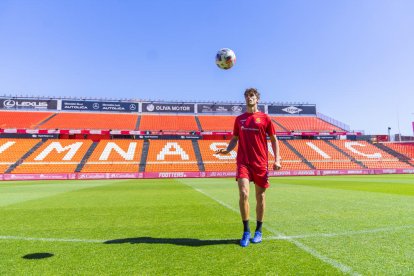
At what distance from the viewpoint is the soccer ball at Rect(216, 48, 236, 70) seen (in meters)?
6.88

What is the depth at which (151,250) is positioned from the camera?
13.6 feet

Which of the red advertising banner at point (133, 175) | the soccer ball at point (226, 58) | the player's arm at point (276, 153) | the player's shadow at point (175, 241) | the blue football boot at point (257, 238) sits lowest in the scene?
the red advertising banner at point (133, 175)

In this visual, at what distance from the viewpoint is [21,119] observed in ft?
156

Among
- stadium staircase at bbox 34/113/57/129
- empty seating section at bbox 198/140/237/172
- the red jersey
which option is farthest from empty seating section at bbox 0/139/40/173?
the red jersey

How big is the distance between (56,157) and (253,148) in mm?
38649

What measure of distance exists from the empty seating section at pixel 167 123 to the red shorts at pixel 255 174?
44.7 metres

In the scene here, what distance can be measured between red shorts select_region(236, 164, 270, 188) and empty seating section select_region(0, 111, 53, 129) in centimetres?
4919

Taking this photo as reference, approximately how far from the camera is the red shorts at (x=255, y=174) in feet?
15.4

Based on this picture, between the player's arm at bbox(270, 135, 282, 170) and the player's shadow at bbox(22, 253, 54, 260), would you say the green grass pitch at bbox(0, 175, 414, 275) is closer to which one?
the player's shadow at bbox(22, 253, 54, 260)

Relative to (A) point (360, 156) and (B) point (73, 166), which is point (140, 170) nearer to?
(B) point (73, 166)

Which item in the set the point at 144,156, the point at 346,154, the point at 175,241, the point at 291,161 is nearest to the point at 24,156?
the point at 144,156

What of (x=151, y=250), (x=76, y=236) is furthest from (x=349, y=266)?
(x=76, y=236)

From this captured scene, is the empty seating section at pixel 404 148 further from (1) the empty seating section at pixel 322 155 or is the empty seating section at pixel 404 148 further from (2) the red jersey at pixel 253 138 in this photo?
(2) the red jersey at pixel 253 138

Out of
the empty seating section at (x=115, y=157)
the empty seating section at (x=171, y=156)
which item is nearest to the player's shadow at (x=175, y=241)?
the empty seating section at (x=171, y=156)
